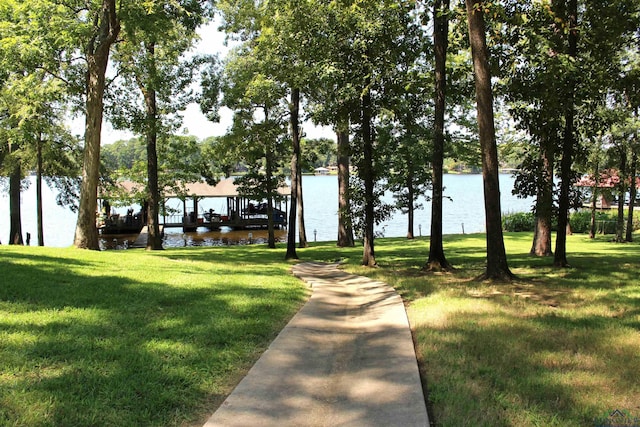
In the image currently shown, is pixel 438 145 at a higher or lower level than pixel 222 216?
higher

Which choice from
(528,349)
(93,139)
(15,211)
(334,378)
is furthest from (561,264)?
(15,211)

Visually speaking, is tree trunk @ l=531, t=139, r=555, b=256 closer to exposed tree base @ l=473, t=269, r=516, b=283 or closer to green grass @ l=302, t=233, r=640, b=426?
green grass @ l=302, t=233, r=640, b=426

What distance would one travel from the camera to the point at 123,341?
5129 mm

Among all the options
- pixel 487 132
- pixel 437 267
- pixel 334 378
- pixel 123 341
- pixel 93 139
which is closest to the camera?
pixel 334 378

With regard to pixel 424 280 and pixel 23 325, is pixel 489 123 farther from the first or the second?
pixel 23 325

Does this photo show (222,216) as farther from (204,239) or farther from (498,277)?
(498,277)

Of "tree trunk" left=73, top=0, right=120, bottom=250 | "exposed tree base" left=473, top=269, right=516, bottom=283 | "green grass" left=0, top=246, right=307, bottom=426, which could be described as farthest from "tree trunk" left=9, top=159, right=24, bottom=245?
"exposed tree base" left=473, top=269, right=516, bottom=283

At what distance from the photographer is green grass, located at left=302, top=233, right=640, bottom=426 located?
3795 millimetres

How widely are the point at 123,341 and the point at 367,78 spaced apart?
10.2 m

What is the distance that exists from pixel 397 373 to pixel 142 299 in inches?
166

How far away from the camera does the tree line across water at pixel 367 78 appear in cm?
1110

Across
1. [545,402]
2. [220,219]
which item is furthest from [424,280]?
[220,219]

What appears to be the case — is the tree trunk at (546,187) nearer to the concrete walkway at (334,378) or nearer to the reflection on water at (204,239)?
the concrete walkway at (334,378)

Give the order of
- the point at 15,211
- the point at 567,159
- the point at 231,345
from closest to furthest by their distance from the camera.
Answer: the point at 231,345
the point at 567,159
the point at 15,211
